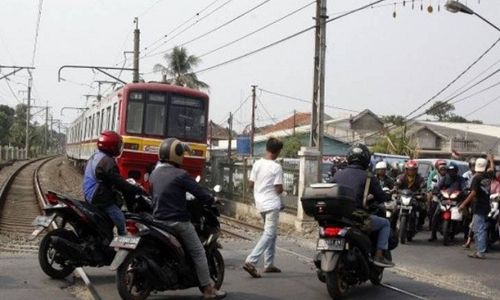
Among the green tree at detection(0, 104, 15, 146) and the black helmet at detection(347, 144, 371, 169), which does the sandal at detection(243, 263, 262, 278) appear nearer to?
the black helmet at detection(347, 144, 371, 169)

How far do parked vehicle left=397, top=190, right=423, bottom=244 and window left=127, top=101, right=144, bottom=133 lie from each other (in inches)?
315

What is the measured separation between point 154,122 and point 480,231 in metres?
10.00

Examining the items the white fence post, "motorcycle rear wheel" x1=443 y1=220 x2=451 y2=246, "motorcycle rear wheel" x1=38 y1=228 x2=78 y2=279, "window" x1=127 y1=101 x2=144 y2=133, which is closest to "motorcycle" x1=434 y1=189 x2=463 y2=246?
"motorcycle rear wheel" x1=443 y1=220 x2=451 y2=246

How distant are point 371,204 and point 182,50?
160 feet

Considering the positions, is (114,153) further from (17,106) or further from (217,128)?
(17,106)

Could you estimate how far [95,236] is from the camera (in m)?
7.86

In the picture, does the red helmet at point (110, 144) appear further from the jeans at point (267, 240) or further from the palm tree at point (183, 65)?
the palm tree at point (183, 65)

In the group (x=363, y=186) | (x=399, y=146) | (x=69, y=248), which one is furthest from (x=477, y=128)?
(x=69, y=248)

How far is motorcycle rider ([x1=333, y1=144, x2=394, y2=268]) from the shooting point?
764 cm

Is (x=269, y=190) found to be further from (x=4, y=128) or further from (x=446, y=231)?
(x=4, y=128)

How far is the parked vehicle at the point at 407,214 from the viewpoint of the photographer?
1285cm

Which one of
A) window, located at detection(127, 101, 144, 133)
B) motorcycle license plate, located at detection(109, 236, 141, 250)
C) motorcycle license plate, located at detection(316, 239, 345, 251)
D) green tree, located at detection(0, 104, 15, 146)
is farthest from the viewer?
green tree, located at detection(0, 104, 15, 146)

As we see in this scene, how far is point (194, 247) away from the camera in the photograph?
22.3 ft

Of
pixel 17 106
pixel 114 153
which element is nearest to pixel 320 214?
pixel 114 153
